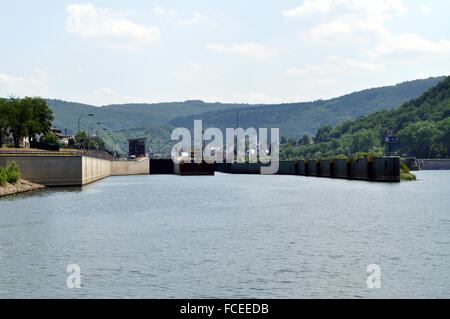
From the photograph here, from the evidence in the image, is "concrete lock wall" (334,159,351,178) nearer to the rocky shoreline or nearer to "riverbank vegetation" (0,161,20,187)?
the rocky shoreline

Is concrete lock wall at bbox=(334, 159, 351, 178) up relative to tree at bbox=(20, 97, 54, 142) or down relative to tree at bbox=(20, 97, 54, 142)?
down

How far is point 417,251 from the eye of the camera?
33.1 meters

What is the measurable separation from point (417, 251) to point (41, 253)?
20792mm

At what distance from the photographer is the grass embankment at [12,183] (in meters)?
78.3

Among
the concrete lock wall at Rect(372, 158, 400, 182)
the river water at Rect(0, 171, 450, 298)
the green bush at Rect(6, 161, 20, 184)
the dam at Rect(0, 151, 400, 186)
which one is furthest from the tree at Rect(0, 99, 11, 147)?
the concrete lock wall at Rect(372, 158, 400, 182)

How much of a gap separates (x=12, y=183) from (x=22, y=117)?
5249 cm

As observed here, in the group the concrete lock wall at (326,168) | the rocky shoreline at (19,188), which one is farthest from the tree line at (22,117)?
the concrete lock wall at (326,168)

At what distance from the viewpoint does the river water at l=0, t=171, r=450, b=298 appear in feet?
79.2

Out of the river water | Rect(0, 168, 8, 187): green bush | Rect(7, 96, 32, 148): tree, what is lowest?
the river water

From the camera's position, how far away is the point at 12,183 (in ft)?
275

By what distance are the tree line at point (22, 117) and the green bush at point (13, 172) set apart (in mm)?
41065

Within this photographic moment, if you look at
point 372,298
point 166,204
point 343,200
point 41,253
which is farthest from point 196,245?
point 343,200
